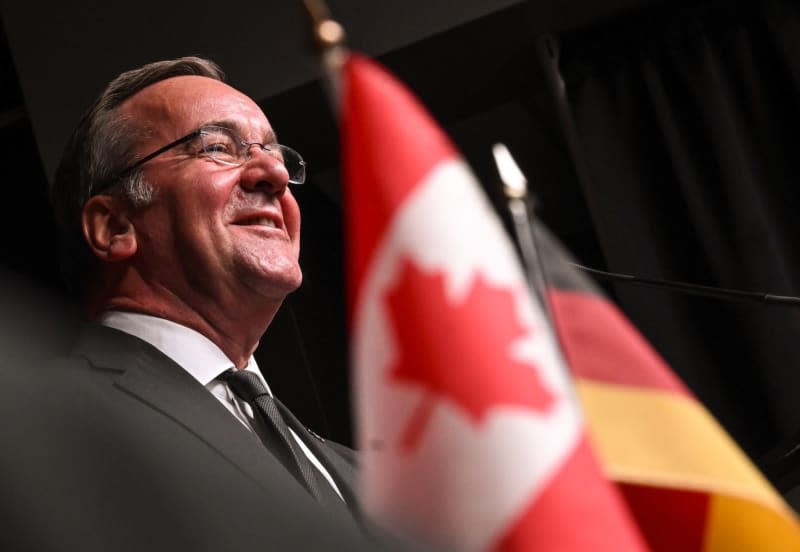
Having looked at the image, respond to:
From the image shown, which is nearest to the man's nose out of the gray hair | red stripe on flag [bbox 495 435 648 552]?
the gray hair

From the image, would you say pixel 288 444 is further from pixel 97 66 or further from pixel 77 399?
pixel 97 66

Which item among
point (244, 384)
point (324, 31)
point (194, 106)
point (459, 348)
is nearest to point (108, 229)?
point (194, 106)

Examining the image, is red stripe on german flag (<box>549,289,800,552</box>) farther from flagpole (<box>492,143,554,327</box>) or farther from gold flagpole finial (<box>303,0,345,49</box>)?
gold flagpole finial (<box>303,0,345,49</box>)

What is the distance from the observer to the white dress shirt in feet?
4.55

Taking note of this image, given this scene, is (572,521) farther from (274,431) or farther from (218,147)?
(218,147)

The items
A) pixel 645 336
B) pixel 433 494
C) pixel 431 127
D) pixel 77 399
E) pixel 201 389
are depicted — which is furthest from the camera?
pixel 645 336

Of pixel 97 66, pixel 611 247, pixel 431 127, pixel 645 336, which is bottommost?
pixel 645 336

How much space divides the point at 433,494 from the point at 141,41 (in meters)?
2.67

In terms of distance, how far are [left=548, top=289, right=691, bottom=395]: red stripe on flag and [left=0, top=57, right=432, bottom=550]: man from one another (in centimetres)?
19

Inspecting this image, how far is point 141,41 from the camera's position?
3164 mm

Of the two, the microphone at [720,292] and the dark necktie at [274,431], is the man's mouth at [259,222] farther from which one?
the microphone at [720,292]

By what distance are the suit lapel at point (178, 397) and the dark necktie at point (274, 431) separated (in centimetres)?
8

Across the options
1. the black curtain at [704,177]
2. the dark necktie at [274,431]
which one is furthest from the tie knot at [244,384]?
the black curtain at [704,177]

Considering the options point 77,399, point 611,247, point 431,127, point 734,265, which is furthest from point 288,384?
point 431,127
